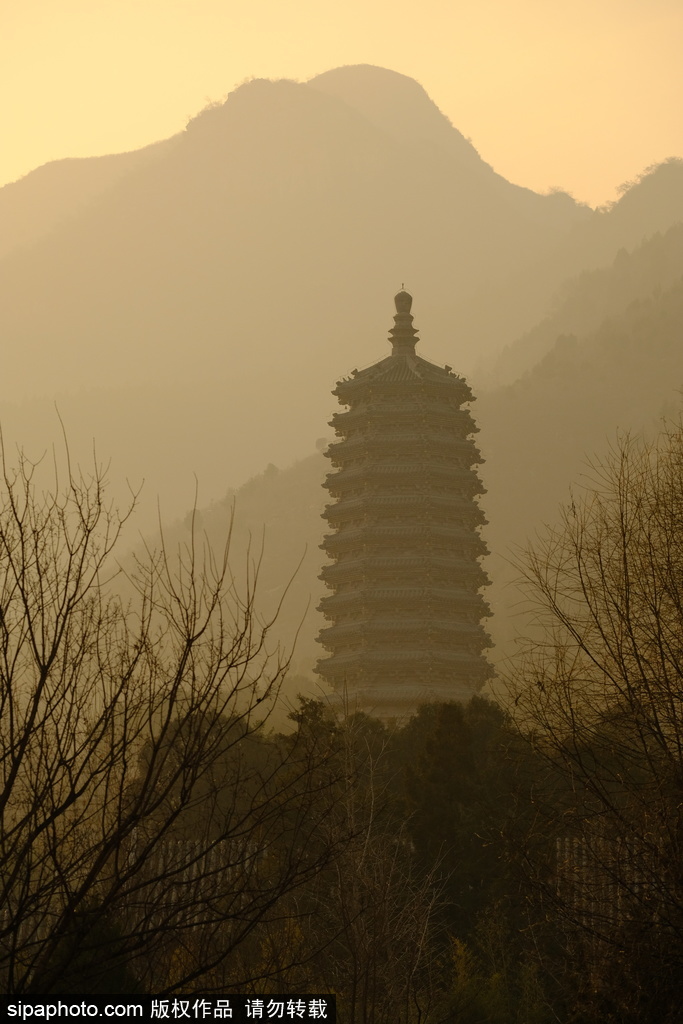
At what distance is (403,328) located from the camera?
47.8 m

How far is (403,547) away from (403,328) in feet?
27.9

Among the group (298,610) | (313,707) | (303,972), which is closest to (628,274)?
(298,610)

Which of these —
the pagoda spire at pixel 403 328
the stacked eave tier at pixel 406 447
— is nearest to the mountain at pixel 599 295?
the pagoda spire at pixel 403 328

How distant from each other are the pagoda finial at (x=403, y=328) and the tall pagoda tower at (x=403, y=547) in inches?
14.1

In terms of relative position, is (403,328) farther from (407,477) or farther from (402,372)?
(407,477)

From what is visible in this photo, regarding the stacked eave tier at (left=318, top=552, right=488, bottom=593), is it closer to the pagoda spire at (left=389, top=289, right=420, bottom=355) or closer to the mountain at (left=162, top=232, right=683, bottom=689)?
the pagoda spire at (left=389, top=289, right=420, bottom=355)

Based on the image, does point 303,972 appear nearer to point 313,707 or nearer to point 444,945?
point 444,945

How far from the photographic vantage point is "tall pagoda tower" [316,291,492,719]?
43781 mm

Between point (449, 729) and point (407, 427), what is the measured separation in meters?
21.1

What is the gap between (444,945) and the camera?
19828mm

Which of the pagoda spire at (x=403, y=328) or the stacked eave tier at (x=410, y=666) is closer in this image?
the stacked eave tier at (x=410, y=666)

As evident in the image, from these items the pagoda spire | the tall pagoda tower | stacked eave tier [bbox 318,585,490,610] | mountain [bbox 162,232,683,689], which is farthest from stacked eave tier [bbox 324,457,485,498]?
mountain [bbox 162,232,683,689]

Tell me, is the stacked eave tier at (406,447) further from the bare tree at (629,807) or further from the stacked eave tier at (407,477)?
the bare tree at (629,807)

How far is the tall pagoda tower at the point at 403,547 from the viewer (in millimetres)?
43781
